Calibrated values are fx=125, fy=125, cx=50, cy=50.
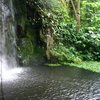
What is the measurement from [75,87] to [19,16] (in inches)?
250

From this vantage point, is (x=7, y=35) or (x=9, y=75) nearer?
(x=9, y=75)

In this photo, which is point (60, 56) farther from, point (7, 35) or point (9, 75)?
point (9, 75)

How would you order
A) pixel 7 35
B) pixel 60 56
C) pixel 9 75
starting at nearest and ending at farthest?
1. pixel 9 75
2. pixel 7 35
3. pixel 60 56

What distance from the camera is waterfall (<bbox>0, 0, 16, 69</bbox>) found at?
22.5 feet

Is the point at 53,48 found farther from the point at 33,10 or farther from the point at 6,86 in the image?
the point at 6,86

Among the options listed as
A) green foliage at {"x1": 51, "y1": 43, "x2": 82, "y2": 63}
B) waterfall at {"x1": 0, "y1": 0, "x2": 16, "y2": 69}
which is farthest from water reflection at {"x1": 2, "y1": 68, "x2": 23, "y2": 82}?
green foliage at {"x1": 51, "y1": 43, "x2": 82, "y2": 63}

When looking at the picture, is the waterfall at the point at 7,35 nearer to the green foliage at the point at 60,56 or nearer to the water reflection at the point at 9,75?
the water reflection at the point at 9,75

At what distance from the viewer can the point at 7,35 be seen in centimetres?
728

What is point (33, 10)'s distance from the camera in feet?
31.2

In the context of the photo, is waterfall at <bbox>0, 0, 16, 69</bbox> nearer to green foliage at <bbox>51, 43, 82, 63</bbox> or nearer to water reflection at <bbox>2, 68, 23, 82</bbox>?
water reflection at <bbox>2, 68, 23, 82</bbox>

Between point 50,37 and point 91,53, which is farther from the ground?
point 50,37

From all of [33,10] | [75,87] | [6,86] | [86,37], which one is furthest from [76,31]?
[6,86]

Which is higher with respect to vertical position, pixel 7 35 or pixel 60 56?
pixel 7 35

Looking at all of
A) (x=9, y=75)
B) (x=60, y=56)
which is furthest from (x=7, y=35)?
(x=60, y=56)
